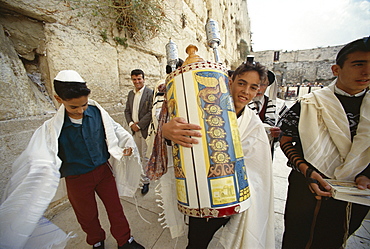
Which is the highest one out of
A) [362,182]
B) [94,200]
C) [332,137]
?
[332,137]

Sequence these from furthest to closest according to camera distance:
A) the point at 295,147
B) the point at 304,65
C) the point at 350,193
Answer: the point at 304,65
the point at 295,147
the point at 350,193

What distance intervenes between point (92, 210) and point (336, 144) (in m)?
1.77

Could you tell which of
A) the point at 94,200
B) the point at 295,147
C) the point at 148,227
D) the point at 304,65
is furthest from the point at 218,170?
the point at 304,65

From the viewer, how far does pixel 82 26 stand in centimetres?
195

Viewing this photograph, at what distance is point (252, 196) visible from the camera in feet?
2.94

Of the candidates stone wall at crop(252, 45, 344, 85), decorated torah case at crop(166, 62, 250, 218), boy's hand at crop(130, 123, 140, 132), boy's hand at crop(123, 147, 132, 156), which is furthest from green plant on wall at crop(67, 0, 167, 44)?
stone wall at crop(252, 45, 344, 85)

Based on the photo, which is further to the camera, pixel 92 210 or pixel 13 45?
pixel 13 45

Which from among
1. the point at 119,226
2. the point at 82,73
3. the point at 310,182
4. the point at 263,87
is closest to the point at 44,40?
the point at 82,73

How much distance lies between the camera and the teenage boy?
2.93ft

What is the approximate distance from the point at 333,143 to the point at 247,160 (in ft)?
1.61

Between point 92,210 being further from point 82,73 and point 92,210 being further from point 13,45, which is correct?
point 13,45

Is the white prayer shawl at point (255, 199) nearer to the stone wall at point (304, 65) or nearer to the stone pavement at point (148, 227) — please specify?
the stone pavement at point (148, 227)

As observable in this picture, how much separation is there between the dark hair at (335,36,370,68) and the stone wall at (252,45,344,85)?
21.6 m

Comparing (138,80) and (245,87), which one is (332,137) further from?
(138,80)
